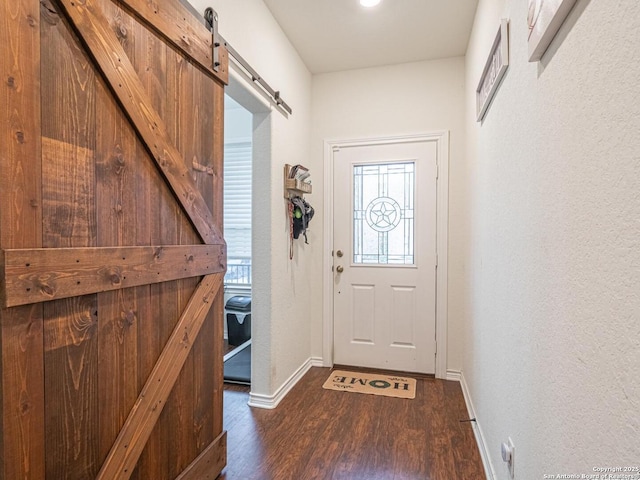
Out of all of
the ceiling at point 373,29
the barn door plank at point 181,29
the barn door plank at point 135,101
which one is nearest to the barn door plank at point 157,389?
the barn door plank at point 135,101

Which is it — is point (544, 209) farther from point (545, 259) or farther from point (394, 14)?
point (394, 14)

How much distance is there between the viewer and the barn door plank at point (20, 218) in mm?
895

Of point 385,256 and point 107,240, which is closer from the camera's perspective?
point 107,240

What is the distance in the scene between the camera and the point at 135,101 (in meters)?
1.29

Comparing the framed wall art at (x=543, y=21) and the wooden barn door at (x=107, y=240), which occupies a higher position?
the framed wall art at (x=543, y=21)

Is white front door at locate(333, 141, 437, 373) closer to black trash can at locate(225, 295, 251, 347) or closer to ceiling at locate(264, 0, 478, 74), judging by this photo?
ceiling at locate(264, 0, 478, 74)

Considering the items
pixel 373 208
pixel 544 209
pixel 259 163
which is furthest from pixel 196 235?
pixel 373 208

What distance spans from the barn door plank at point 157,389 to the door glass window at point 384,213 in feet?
5.94

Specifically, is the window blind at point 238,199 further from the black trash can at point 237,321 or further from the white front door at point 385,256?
the white front door at point 385,256

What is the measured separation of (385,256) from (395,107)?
4.49 ft

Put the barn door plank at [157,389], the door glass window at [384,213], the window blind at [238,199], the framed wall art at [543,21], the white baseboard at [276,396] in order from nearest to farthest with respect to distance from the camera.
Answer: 1. the framed wall art at [543,21]
2. the barn door plank at [157,389]
3. the white baseboard at [276,396]
4. the door glass window at [384,213]
5. the window blind at [238,199]

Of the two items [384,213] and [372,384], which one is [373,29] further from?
[372,384]

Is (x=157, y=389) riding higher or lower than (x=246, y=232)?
lower

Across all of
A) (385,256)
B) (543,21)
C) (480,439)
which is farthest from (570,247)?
(385,256)
